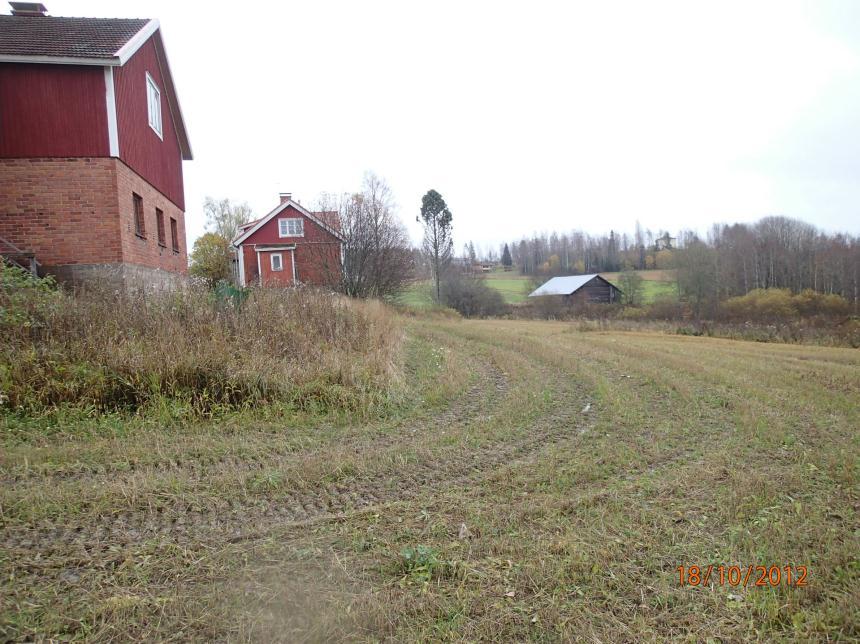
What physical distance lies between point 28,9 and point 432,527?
1762cm

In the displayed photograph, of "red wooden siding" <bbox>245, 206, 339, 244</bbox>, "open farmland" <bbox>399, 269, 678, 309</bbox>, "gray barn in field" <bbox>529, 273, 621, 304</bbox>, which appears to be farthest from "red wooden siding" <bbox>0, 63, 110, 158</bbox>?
"gray barn in field" <bbox>529, 273, 621, 304</bbox>

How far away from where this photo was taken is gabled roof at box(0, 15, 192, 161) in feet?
34.3

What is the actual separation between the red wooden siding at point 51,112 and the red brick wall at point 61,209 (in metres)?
0.28

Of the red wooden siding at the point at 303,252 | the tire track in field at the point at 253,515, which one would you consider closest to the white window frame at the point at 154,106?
the red wooden siding at the point at 303,252

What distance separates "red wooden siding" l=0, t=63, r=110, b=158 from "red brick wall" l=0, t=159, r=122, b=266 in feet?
0.92

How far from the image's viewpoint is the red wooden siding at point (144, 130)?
38.1 ft

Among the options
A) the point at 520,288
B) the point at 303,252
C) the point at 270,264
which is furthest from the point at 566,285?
the point at 303,252

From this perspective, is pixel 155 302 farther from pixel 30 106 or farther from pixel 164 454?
pixel 30 106

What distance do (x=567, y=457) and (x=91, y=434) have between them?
16.6ft

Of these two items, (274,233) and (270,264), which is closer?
(274,233)

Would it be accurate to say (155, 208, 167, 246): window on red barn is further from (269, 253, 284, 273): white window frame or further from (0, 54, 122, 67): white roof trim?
(269, 253, 284, 273): white window frame

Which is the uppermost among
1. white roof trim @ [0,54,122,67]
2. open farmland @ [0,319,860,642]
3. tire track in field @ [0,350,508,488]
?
white roof trim @ [0,54,122,67]

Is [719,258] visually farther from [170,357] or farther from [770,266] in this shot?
[170,357]
